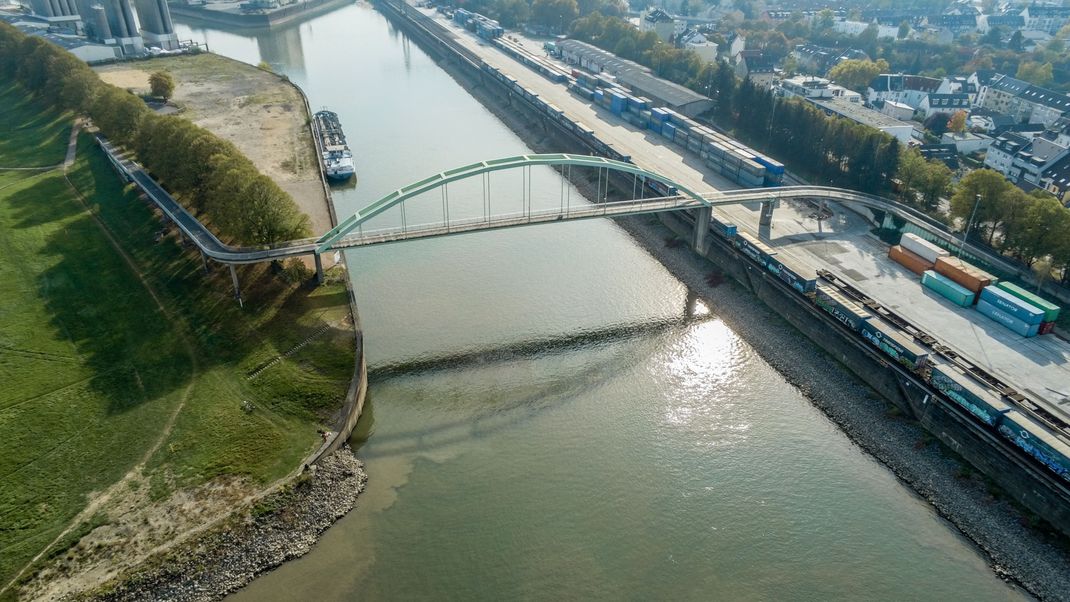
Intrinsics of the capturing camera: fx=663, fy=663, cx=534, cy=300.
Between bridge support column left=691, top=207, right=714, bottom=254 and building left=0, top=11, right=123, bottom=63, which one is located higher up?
building left=0, top=11, right=123, bottom=63

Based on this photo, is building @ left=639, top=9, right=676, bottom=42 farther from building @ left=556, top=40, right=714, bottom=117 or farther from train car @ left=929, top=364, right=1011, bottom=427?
train car @ left=929, top=364, right=1011, bottom=427

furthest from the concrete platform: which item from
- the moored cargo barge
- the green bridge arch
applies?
the moored cargo barge

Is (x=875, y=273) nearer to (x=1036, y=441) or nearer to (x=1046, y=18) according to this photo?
(x=1036, y=441)

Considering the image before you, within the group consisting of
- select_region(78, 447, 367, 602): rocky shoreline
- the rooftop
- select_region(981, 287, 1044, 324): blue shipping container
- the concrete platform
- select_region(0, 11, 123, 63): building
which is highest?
select_region(0, 11, 123, 63): building

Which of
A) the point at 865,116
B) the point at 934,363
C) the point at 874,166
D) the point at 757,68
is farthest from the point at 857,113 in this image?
the point at 934,363

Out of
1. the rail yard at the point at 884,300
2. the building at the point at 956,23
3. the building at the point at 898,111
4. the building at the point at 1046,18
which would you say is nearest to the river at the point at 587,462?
the rail yard at the point at 884,300

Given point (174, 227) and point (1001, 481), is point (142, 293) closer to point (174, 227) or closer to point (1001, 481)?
point (174, 227)
